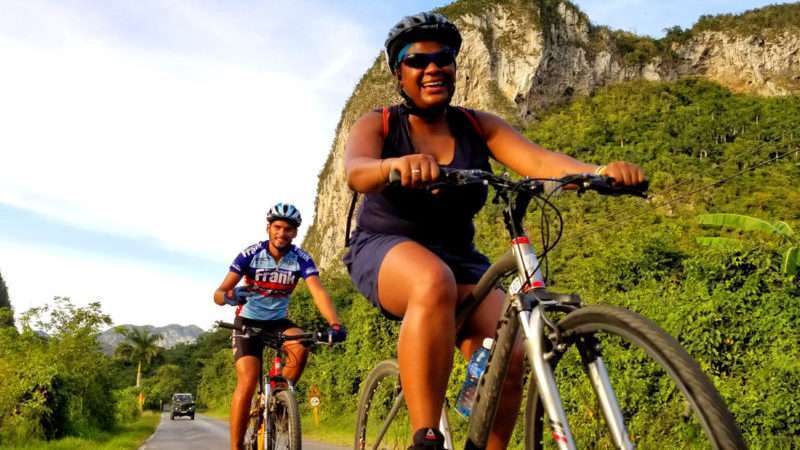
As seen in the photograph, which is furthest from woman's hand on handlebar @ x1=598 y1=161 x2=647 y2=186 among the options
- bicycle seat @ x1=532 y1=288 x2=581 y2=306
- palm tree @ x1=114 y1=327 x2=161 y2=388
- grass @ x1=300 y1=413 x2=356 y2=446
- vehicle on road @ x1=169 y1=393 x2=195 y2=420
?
palm tree @ x1=114 y1=327 x2=161 y2=388

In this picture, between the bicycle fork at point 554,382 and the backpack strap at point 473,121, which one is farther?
the backpack strap at point 473,121

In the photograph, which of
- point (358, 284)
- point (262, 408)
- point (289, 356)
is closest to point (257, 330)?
point (289, 356)

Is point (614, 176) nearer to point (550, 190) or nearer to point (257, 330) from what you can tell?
point (550, 190)

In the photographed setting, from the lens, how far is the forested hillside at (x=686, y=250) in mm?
8586

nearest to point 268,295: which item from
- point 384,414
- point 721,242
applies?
point 384,414

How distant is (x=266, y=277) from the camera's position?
16.1 ft

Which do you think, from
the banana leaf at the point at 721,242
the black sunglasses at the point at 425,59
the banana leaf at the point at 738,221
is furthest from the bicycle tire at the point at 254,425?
the banana leaf at the point at 738,221

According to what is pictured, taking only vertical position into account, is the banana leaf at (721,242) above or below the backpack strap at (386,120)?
above

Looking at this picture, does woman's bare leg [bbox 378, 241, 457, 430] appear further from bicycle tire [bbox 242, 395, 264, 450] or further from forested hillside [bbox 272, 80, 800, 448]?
bicycle tire [bbox 242, 395, 264, 450]

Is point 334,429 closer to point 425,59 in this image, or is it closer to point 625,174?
point 425,59

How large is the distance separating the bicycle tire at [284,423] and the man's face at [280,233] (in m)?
1.06

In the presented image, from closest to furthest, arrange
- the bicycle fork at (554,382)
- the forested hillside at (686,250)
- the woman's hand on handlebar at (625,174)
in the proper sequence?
the bicycle fork at (554,382) → the woman's hand on handlebar at (625,174) → the forested hillside at (686,250)

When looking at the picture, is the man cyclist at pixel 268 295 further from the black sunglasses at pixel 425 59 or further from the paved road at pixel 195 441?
the paved road at pixel 195 441

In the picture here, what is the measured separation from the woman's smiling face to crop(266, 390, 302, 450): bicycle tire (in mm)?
2630
